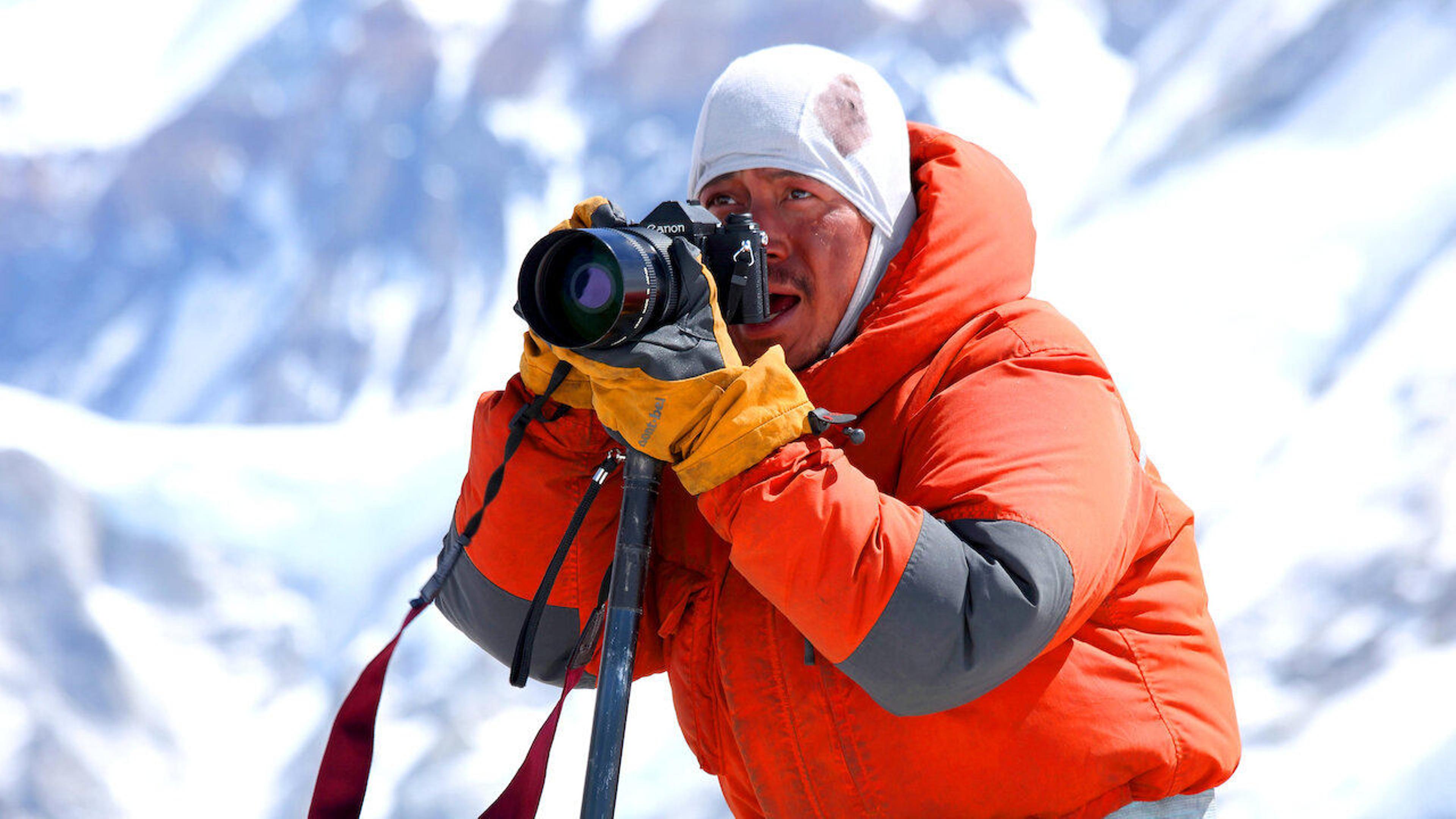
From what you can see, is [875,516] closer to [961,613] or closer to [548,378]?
[961,613]

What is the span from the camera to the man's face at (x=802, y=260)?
1.11 metres

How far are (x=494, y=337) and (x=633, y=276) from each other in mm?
4090

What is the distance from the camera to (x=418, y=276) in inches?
201

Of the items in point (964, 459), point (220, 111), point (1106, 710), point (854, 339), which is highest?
point (220, 111)

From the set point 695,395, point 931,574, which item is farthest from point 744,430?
point 931,574

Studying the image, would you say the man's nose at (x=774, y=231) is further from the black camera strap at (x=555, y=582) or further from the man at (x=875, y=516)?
the black camera strap at (x=555, y=582)

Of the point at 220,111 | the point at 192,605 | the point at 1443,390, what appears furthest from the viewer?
the point at 220,111

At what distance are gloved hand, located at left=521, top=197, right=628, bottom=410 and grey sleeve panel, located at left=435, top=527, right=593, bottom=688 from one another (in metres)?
0.17

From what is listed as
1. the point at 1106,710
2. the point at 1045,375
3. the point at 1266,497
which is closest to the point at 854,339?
the point at 1045,375

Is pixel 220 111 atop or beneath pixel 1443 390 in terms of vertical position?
atop

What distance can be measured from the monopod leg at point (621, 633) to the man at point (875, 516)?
0.06 m

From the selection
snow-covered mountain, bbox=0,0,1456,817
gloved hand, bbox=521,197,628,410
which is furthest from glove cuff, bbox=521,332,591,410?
snow-covered mountain, bbox=0,0,1456,817

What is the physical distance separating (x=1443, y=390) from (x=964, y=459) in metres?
1.99

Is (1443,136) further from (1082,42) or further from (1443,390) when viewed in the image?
(1082,42)
